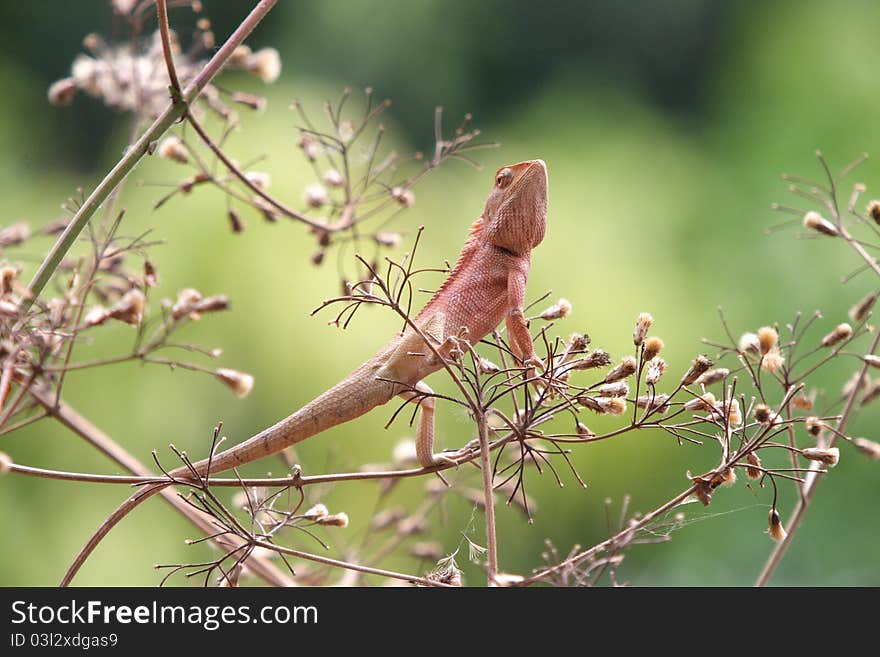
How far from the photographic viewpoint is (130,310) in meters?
0.79

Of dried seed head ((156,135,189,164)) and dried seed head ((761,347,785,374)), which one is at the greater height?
dried seed head ((156,135,189,164))

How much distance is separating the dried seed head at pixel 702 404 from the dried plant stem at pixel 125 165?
425mm

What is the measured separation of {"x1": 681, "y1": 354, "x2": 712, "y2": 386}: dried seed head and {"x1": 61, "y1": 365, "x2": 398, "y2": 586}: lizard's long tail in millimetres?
272

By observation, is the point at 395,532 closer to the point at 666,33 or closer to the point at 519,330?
the point at 519,330

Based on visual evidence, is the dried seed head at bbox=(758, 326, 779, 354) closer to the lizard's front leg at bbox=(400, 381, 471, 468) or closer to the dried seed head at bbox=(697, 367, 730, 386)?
the dried seed head at bbox=(697, 367, 730, 386)

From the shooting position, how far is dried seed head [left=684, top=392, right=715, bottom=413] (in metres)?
0.71

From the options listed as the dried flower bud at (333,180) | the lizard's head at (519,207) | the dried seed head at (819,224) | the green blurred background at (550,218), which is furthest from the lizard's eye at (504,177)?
the green blurred background at (550,218)

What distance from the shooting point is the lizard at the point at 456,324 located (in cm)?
81

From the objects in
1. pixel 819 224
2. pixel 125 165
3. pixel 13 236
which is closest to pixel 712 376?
pixel 819 224

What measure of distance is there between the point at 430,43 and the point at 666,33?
116 centimetres

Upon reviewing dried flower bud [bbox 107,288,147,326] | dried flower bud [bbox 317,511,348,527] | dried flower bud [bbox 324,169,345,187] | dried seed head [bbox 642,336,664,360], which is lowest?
dried flower bud [bbox 317,511,348,527]

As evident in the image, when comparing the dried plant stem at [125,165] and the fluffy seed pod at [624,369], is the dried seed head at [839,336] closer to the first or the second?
the fluffy seed pod at [624,369]

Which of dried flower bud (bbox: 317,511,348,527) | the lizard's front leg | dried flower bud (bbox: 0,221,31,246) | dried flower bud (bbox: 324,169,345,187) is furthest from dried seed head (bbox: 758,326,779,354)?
dried flower bud (bbox: 0,221,31,246)

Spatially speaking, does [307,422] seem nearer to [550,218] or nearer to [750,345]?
[750,345]
